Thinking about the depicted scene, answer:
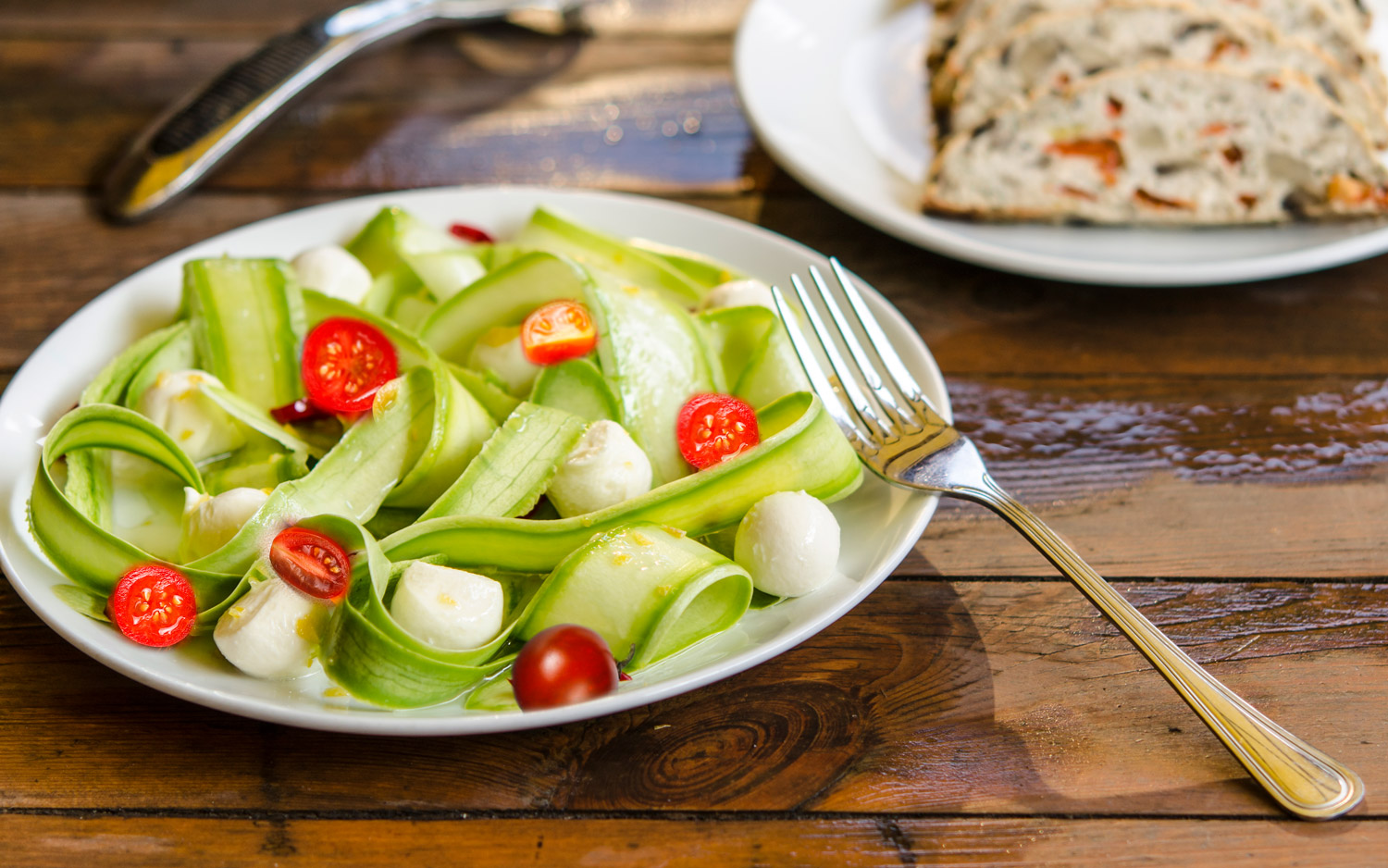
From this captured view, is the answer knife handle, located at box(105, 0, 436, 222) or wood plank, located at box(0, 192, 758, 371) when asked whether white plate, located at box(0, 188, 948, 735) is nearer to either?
wood plank, located at box(0, 192, 758, 371)

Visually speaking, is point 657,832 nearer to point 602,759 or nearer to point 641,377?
point 602,759

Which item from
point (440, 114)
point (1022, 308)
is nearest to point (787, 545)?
point (1022, 308)

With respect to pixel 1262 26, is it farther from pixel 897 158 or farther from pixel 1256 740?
pixel 1256 740

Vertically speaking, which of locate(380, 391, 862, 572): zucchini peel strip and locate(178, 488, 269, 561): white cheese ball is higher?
locate(178, 488, 269, 561): white cheese ball

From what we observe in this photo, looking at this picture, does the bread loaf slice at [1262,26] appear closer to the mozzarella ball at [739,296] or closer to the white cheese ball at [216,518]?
the mozzarella ball at [739,296]

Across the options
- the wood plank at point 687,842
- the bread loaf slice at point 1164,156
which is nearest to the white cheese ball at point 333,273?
the wood plank at point 687,842

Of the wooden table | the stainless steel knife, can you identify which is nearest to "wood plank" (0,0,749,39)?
the stainless steel knife
